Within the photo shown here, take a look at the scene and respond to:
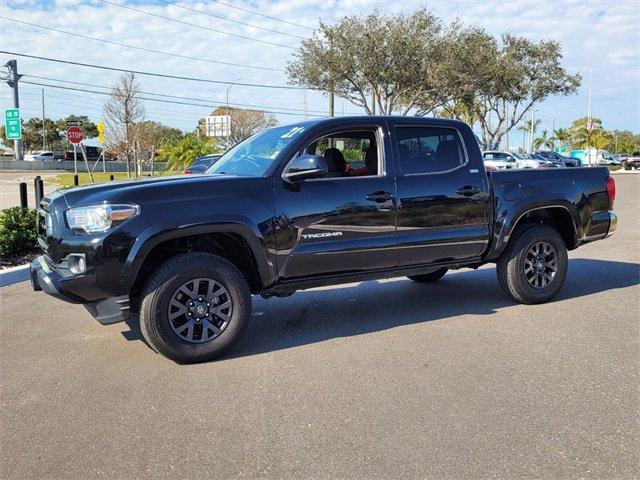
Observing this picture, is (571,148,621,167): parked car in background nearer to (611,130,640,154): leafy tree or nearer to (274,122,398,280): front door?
(611,130,640,154): leafy tree

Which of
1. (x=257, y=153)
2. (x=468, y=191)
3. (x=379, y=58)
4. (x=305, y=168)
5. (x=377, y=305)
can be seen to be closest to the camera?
(x=305, y=168)

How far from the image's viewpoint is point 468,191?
5820 mm

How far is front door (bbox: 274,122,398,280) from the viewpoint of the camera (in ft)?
16.3

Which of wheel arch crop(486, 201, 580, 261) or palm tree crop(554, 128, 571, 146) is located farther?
palm tree crop(554, 128, 571, 146)

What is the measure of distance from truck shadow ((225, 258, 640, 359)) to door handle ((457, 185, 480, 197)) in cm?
123

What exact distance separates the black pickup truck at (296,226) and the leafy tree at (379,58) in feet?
86.7

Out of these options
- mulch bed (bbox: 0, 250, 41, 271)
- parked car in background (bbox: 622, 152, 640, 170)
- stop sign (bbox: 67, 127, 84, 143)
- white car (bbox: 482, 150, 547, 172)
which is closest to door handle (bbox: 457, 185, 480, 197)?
mulch bed (bbox: 0, 250, 41, 271)

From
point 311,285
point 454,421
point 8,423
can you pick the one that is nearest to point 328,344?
point 311,285

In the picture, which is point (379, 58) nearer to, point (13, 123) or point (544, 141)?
point (13, 123)

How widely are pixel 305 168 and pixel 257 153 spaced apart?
2.50 ft

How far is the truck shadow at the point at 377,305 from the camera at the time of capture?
5480 mm

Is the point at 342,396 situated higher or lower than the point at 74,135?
lower

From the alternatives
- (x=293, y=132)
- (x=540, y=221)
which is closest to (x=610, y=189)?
(x=540, y=221)

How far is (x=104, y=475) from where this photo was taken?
3.12m
